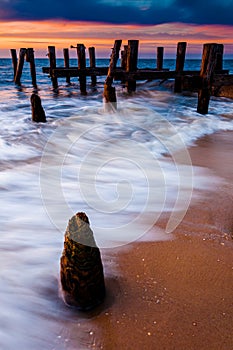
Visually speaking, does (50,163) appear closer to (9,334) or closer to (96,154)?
(96,154)

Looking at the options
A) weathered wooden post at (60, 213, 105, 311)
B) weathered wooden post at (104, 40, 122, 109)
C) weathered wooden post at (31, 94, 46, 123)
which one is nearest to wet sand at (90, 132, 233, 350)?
weathered wooden post at (60, 213, 105, 311)

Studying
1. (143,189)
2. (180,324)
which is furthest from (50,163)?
(180,324)

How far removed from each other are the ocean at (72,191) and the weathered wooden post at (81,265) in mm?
131

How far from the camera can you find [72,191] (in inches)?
163

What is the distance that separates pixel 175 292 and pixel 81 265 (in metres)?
0.74

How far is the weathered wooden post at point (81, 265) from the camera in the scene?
1897mm

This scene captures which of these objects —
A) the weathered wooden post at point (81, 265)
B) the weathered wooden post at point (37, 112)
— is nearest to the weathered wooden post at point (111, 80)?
the weathered wooden post at point (37, 112)

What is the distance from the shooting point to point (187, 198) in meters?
3.79

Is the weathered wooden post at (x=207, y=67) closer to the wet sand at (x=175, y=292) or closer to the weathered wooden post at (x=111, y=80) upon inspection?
the weathered wooden post at (x=111, y=80)

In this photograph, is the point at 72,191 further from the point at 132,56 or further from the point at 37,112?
the point at 132,56

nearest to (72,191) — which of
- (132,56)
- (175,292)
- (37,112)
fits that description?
(175,292)

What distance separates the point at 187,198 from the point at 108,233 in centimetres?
119

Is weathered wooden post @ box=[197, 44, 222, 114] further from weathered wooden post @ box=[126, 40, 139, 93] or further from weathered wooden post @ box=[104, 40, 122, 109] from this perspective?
weathered wooden post @ box=[126, 40, 139, 93]

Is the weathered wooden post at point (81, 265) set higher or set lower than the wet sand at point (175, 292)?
higher
